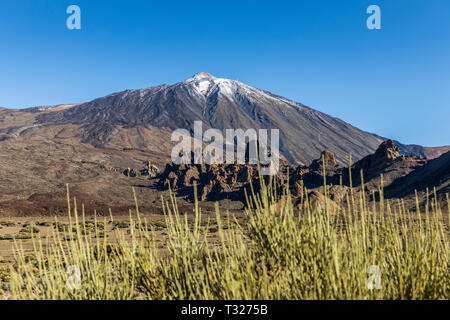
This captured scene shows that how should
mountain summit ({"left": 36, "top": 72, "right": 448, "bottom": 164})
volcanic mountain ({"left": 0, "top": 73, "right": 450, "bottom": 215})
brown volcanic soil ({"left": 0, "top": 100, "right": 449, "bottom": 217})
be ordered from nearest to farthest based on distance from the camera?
brown volcanic soil ({"left": 0, "top": 100, "right": 449, "bottom": 217})
volcanic mountain ({"left": 0, "top": 73, "right": 450, "bottom": 215})
mountain summit ({"left": 36, "top": 72, "right": 448, "bottom": 164})

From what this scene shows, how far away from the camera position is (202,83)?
7357 inches

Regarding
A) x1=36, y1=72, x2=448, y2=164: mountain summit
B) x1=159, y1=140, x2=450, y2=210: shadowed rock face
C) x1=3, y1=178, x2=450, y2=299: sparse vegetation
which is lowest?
x1=159, y1=140, x2=450, y2=210: shadowed rock face

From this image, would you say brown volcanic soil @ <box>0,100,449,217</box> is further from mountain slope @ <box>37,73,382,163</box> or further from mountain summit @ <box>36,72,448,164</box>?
mountain slope @ <box>37,73,382,163</box>

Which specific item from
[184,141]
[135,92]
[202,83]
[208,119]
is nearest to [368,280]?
[184,141]

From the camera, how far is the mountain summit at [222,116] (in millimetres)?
115375

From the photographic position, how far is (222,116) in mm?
135000

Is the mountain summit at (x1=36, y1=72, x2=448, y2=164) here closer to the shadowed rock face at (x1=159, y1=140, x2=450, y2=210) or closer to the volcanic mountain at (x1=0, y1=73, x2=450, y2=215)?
the volcanic mountain at (x1=0, y1=73, x2=450, y2=215)

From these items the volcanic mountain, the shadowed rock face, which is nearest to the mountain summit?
the volcanic mountain

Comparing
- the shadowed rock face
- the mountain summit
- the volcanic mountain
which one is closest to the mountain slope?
the mountain summit

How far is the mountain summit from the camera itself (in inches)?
4542

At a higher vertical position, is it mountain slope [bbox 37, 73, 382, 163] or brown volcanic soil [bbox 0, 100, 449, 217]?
mountain slope [bbox 37, 73, 382, 163]

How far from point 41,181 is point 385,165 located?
51.7 metres

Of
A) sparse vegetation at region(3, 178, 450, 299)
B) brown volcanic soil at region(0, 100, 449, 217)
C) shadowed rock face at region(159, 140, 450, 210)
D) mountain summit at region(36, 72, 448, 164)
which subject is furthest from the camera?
mountain summit at region(36, 72, 448, 164)

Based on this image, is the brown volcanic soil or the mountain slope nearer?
the brown volcanic soil
